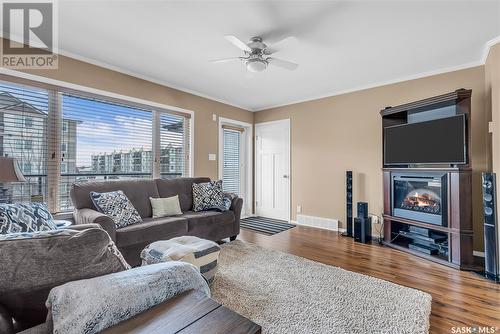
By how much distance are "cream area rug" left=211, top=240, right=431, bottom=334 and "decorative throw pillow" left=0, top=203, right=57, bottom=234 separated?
160cm

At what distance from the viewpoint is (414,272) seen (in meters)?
2.64

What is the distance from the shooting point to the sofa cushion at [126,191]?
2.80 meters

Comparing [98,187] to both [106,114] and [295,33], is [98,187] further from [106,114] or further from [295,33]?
[295,33]

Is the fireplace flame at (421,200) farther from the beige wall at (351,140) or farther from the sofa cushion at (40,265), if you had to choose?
the sofa cushion at (40,265)

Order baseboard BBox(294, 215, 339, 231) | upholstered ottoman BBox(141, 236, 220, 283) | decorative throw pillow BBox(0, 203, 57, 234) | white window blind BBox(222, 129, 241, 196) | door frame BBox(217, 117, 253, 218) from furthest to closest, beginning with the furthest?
door frame BBox(217, 117, 253, 218)
white window blind BBox(222, 129, 241, 196)
baseboard BBox(294, 215, 339, 231)
upholstered ottoman BBox(141, 236, 220, 283)
decorative throw pillow BBox(0, 203, 57, 234)

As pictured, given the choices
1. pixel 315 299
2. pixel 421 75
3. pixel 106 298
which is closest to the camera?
pixel 106 298

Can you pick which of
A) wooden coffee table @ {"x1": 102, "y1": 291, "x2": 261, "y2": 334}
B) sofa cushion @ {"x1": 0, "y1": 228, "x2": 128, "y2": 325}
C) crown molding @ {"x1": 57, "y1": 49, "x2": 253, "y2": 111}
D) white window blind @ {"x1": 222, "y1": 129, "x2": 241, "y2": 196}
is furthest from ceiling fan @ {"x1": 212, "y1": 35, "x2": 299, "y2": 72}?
white window blind @ {"x1": 222, "y1": 129, "x2": 241, "y2": 196}

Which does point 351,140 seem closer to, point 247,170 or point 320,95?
point 320,95

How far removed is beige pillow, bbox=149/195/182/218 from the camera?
3.28 metres

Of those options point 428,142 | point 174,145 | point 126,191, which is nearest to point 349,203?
point 428,142

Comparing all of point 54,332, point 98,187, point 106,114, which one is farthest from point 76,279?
point 106,114

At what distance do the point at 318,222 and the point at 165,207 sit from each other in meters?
2.83

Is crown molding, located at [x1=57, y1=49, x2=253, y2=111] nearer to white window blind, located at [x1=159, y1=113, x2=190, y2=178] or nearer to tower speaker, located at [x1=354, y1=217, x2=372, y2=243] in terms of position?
white window blind, located at [x1=159, y1=113, x2=190, y2=178]

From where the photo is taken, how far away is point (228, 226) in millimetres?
3654
